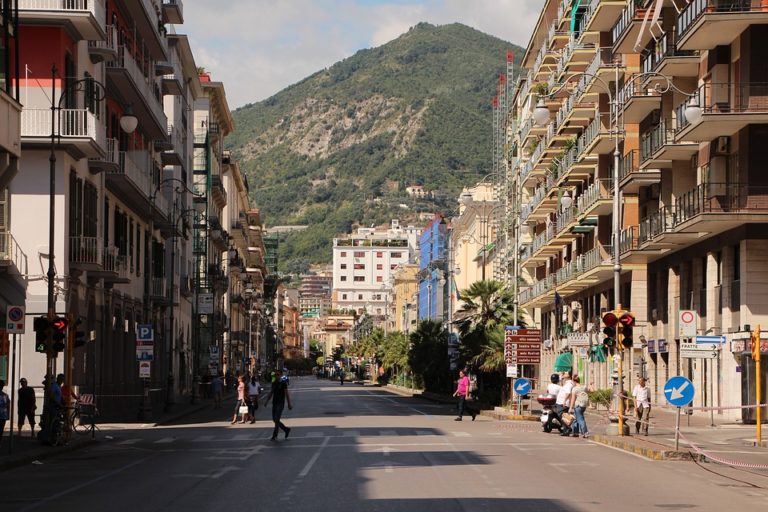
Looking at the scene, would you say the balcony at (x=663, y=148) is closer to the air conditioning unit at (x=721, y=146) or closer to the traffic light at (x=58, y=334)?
the air conditioning unit at (x=721, y=146)

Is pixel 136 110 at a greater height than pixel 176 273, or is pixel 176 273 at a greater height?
pixel 136 110

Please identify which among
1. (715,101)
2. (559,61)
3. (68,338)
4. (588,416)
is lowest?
(588,416)

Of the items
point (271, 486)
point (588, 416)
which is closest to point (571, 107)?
point (588, 416)

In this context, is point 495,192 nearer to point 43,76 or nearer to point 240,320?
point 240,320

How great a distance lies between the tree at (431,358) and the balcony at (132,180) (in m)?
30.6

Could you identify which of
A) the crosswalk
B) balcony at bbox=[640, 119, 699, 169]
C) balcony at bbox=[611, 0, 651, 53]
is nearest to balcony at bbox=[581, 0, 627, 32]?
balcony at bbox=[611, 0, 651, 53]

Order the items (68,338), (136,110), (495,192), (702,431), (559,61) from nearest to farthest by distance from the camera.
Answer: (68,338), (702,431), (136,110), (559,61), (495,192)

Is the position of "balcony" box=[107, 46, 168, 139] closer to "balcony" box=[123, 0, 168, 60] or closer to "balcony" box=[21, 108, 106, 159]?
"balcony" box=[123, 0, 168, 60]

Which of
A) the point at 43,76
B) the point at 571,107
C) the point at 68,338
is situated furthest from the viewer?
the point at 571,107

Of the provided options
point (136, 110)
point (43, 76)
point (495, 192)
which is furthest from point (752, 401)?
point (495, 192)

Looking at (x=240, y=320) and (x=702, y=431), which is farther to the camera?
(x=240, y=320)

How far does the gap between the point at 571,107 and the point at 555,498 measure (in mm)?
54043

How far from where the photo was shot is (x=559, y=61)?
257 ft

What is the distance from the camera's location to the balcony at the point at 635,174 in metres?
55.0
